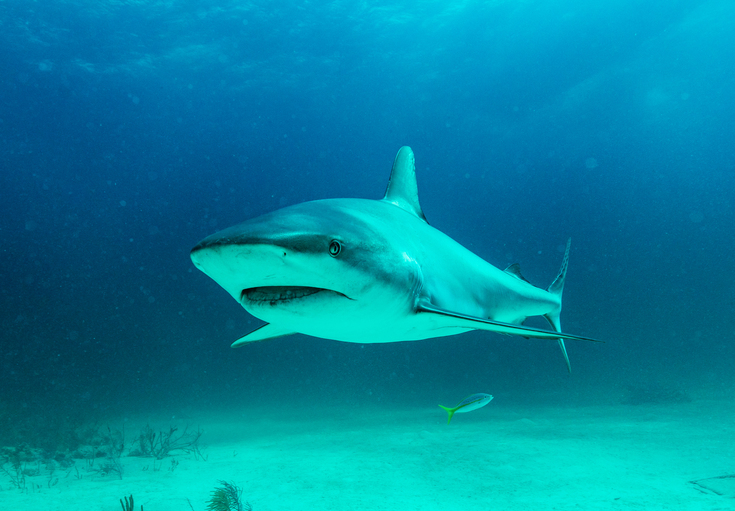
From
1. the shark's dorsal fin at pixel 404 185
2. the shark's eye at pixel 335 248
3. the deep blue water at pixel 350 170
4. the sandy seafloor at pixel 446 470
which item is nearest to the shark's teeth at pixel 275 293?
the shark's eye at pixel 335 248

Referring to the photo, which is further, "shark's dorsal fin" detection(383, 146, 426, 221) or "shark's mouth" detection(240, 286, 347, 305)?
"shark's dorsal fin" detection(383, 146, 426, 221)

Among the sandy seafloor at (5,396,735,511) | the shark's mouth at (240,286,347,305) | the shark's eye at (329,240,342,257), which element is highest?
the shark's eye at (329,240,342,257)

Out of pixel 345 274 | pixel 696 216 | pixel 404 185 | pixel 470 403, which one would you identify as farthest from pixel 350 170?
pixel 345 274

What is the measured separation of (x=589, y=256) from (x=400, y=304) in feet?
217

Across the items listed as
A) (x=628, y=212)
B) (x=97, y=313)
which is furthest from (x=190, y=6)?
(x=628, y=212)

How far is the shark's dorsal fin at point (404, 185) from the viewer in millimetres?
4295

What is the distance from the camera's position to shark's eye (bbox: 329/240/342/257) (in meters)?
1.89

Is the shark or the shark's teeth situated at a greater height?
the shark

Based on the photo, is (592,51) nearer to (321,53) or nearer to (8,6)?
(321,53)

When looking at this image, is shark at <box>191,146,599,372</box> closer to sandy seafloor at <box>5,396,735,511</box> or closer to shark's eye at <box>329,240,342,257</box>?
shark's eye at <box>329,240,342,257</box>

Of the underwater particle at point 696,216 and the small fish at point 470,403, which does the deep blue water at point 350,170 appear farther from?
the small fish at point 470,403

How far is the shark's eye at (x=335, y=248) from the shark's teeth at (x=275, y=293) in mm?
204

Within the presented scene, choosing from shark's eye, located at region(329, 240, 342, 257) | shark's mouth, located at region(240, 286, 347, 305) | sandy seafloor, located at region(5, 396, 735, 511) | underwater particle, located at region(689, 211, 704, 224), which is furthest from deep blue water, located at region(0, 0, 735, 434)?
shark's eye, located at region(329, 240, 342, 257)

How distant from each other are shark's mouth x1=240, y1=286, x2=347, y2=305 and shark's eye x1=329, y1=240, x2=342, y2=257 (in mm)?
202
